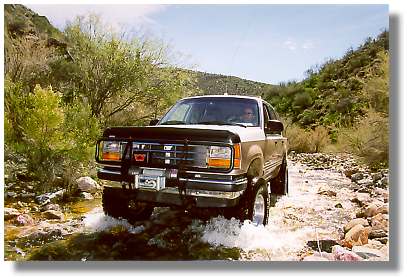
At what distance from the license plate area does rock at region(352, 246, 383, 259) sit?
160 cm

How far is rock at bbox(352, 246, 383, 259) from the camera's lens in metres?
3.40

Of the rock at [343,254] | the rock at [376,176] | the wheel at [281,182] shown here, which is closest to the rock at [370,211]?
the rock at [376,176]

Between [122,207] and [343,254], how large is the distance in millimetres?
1699

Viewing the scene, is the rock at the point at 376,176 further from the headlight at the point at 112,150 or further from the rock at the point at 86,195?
the rock at the point at 86,195

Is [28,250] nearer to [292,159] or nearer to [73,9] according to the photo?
[73,9]

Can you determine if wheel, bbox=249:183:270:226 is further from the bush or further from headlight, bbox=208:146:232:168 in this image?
the bush

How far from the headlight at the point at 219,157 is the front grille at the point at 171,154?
40mm

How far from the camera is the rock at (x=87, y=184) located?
132 inches

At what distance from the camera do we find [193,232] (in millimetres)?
3320

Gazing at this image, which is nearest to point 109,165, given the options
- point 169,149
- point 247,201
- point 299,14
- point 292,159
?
point 169,149

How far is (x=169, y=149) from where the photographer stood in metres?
2.98

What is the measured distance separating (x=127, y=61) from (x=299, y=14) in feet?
4.84

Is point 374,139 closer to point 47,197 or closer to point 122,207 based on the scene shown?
point 122,207

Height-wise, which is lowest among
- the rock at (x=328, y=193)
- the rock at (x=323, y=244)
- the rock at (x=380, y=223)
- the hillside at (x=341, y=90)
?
the rock at (x=323, y=244)
